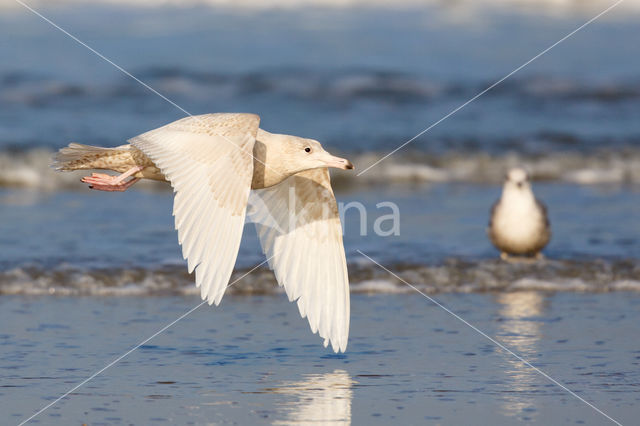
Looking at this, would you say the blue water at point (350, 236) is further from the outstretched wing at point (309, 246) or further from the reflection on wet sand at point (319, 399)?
the outstretched wing at point (309, 246)

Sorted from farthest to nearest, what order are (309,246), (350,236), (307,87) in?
(307,87)
(350,236)
(309,246)

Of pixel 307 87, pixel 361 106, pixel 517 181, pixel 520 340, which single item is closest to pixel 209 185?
pixel 520 340

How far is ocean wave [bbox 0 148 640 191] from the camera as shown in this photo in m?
12.0

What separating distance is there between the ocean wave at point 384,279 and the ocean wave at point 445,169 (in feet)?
12.7

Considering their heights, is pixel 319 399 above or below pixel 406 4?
below

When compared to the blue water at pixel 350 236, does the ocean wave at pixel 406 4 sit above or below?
above

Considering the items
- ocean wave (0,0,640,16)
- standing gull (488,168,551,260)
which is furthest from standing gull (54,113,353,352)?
ocean wave (0,0,640,16)

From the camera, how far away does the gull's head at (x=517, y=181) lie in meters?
9.16

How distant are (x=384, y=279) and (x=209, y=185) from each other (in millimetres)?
3141

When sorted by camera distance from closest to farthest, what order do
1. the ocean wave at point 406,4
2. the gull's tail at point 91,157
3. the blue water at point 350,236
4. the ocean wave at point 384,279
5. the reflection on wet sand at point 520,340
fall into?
the reflection on wet sand at point 520,340 < the blue water at point 350,236 < the gull's tail at point 91,157 < the ocean wave at point 384,279 < the ocean wave at point 406,4

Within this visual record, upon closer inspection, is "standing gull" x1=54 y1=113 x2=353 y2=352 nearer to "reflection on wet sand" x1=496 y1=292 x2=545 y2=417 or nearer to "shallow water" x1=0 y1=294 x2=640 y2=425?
"shallow water" x1=0 y1=294 x2=640 y2=425

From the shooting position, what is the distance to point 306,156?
6.19m

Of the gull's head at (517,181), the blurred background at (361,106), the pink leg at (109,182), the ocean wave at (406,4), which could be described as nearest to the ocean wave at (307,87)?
the blurred background at (361,106)

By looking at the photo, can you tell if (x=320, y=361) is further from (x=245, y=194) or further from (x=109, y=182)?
(x=109, y=182)
